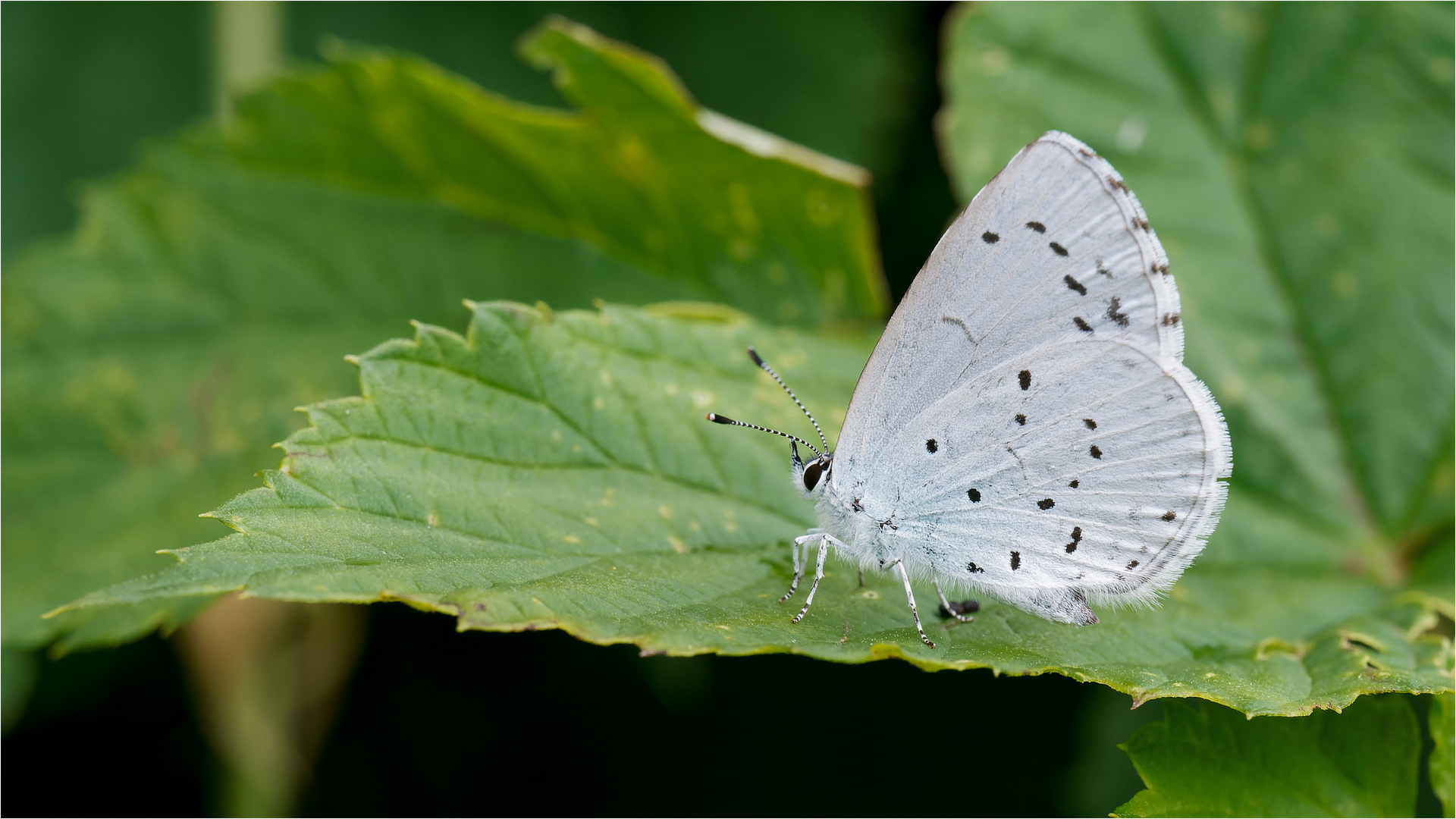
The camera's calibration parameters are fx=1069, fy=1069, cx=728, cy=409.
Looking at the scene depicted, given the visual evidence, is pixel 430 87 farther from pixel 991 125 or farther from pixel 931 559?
pixel 931 559

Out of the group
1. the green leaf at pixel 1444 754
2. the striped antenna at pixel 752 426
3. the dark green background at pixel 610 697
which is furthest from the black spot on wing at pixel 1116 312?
the dark green background at pixel 610 697

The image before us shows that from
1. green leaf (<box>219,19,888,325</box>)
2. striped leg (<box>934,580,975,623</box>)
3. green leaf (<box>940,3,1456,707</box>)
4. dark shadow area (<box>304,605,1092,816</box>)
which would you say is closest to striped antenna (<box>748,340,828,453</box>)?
striped leg (<box>934,580,975,623</box>)

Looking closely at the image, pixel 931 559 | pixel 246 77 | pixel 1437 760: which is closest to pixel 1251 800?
pixel 1437 760

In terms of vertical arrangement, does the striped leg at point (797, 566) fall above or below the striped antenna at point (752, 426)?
below

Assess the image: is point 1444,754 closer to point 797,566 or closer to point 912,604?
point 912,604

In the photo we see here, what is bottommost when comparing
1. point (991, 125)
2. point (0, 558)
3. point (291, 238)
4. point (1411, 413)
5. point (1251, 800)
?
point (0, 558)

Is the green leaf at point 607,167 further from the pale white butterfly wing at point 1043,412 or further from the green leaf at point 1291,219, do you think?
the pale white butterfly wing at point 1043,412
